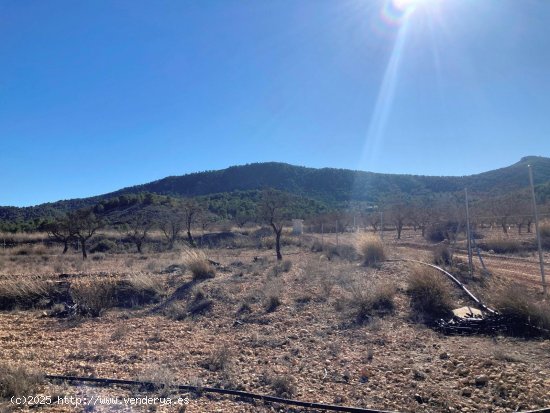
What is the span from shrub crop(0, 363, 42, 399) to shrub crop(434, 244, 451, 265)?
1312 cm

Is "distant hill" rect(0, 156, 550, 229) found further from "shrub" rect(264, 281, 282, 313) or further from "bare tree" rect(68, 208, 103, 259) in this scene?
"shrub" rect(264, 281, 282, 313)

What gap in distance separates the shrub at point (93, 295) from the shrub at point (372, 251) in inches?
391

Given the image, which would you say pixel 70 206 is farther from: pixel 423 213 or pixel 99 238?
pixel 423 213

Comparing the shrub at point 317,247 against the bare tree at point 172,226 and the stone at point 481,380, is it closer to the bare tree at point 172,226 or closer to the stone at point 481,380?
the bare tree at point 172,226

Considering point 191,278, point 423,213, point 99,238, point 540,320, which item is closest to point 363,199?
point 423,213

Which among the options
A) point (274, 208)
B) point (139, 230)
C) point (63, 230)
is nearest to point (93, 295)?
point (274, 208)

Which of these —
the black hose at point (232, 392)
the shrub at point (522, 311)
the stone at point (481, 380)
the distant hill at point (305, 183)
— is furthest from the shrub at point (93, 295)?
the distant hill at point (305, 183)

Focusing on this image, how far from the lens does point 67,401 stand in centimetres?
624

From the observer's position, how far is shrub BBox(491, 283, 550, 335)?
8.60m

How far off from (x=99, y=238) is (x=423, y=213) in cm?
3295

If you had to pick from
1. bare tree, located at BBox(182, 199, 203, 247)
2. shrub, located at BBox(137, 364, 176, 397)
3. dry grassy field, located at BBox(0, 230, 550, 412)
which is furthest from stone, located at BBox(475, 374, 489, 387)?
bare tree, located at BBox(182, 199, 203, 247)

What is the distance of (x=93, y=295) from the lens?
1382cm

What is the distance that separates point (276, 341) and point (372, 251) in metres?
10.6

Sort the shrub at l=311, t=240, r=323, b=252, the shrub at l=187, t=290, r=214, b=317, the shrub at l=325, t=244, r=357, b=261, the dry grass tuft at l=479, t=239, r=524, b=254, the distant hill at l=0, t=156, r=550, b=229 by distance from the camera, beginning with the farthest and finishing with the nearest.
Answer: the distant hill at l=0, t=156, r=550, b=229, the shrub at l=311, t=240, r=323, b=252, the dry grass tuft at l=479, t=239, r=524, b=254, the shrub at l=325, t=244, r=357, b=261, the shrub at l=187, t=290, r=214, b=317
